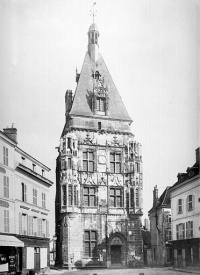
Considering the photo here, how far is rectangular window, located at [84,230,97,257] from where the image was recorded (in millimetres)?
24312

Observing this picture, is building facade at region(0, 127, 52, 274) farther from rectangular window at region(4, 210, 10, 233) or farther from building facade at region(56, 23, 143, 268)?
building facade at region(56, 23, 143, 268)

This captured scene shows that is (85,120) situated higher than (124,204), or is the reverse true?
(85,120)

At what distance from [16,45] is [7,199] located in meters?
5.73

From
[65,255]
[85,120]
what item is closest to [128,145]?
[85,120]

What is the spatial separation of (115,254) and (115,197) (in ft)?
9.33

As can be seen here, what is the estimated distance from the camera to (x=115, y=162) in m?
25.2

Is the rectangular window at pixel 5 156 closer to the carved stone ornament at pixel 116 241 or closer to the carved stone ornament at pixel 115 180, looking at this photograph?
the carved stone ornament at pixel 115 180

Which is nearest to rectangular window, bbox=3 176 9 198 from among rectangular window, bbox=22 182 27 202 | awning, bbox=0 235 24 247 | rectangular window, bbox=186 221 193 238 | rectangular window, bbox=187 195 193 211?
awning, bbox=0 235 24 247

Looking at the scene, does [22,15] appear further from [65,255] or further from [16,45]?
[65,255]

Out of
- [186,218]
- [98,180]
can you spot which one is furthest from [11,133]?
[98,180]

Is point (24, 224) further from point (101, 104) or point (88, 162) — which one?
point (101, 104)

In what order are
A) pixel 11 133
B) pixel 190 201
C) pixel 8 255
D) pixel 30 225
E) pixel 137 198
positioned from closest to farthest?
pixel 11 133 < pixel 8 255 < pixel 30 225 < pixel 190 201 < pixel 137 198

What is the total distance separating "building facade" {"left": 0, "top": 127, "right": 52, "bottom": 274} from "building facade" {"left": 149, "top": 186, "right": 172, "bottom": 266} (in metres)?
8.41

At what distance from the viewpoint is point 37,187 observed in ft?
67.3
